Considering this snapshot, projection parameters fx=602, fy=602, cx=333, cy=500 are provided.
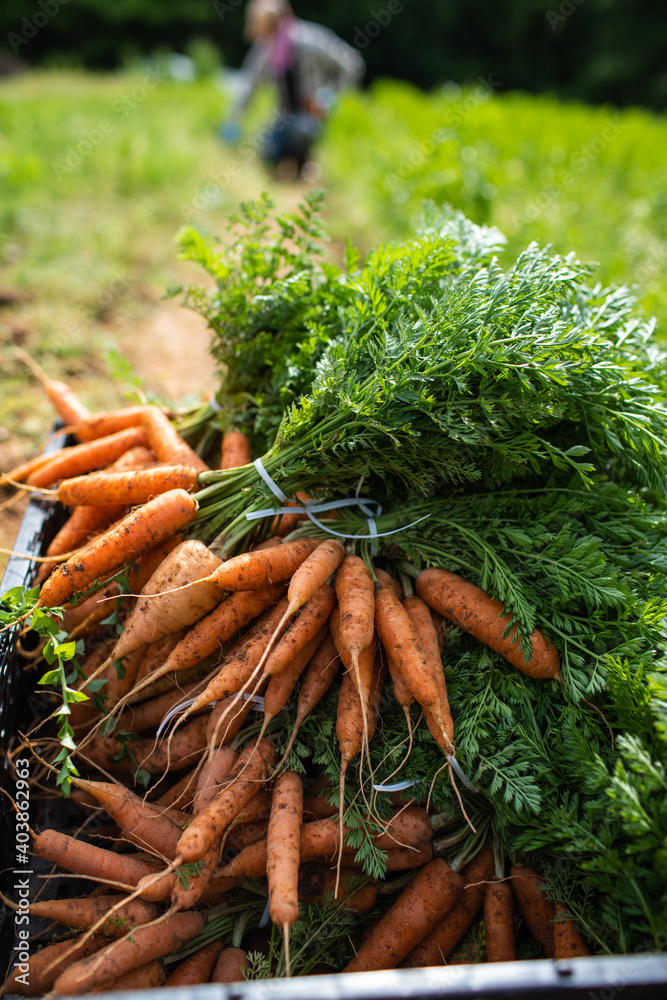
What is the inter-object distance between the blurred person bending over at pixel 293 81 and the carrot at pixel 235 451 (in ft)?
23.5

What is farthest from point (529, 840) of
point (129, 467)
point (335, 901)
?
point (129, 467)

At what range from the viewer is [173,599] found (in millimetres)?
2053

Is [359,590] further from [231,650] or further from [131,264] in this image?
[131,264]

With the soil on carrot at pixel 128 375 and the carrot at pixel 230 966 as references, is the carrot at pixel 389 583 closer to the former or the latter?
the carrot at pixel 230 966

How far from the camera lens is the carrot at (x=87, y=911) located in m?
1.77

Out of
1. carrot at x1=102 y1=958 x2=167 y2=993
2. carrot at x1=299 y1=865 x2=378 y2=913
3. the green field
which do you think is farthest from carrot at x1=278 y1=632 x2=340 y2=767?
the green field

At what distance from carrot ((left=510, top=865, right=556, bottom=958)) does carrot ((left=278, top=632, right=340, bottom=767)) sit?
79 centimetres

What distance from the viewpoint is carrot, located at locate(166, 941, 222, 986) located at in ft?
5.81

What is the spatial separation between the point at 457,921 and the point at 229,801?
83 centimetres

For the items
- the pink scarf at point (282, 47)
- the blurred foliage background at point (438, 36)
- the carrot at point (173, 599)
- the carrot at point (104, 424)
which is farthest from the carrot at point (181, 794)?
the blurred foliage background at point (438, 36)

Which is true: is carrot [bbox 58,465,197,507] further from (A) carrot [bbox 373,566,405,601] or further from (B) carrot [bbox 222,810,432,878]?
(B) carrot [bbox 222,810,432,878]

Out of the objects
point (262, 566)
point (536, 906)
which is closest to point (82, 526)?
point (262, 566)

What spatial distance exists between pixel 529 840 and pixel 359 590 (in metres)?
0.88

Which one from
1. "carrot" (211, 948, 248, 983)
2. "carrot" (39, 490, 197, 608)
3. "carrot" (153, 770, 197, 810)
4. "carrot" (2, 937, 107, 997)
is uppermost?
"carrot" (39, 490, 197, 608)
